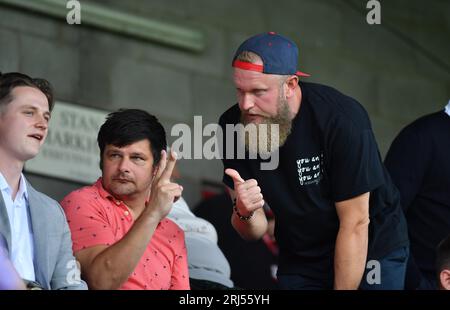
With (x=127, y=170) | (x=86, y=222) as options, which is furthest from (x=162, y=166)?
(x=86, y=222)

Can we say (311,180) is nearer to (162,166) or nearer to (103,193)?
(162,166)

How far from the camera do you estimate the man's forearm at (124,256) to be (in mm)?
4527

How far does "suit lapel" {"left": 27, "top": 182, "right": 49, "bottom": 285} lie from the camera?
4406mm

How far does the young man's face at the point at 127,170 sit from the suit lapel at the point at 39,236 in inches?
18.7

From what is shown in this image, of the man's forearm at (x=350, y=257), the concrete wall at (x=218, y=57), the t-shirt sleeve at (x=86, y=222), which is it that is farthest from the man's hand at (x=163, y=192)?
the concrete wall at (x=218, y=57)

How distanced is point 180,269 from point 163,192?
0.49 m

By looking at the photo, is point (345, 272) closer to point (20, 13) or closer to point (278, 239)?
point (278, 239)

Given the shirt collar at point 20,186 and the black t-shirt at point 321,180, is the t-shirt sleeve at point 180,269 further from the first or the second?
the shirt collar at point 20,186

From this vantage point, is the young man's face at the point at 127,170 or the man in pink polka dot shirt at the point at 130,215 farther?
the young man's face at the point at 127,170

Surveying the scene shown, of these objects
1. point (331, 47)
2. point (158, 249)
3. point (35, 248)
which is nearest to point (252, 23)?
point (331, 47)

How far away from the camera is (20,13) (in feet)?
23.9

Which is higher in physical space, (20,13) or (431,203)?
(20,13)

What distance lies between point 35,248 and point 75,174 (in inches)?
119

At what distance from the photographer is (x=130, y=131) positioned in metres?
5.00
